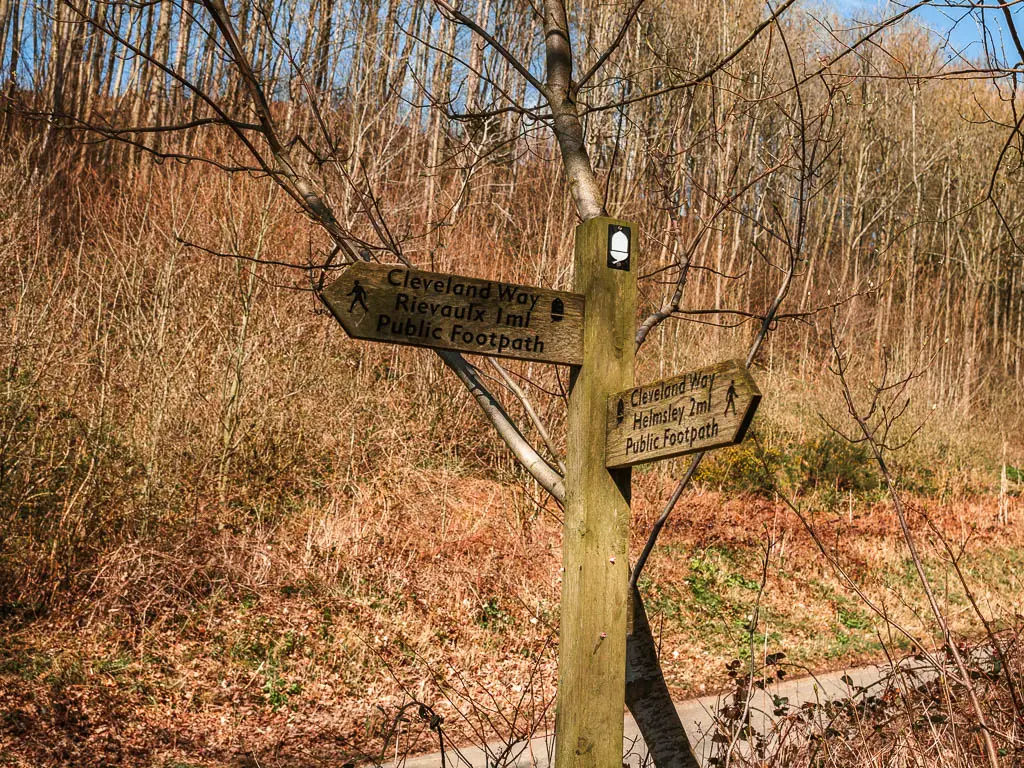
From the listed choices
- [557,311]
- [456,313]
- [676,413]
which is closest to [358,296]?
[456,313]

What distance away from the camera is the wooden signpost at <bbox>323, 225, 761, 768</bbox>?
2404 millimetres

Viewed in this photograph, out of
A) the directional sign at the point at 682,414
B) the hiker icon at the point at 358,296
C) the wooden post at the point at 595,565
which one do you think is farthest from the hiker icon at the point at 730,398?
the hiker icon at the point at 358,296

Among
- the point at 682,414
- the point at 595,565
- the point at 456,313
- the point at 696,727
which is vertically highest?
the point at 456,313

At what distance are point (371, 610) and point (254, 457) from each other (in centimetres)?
251

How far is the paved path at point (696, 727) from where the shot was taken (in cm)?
502

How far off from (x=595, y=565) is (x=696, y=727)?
4.46m

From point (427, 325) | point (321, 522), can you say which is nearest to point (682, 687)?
point (321, 522)

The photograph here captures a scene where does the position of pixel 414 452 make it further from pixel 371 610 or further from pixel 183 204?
pixel 183 204

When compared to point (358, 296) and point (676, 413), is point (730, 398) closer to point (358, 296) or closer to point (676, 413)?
point (676, 413)

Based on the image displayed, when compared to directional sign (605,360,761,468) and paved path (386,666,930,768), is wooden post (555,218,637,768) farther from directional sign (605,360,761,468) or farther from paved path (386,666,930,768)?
paved path (386,666,930,768)

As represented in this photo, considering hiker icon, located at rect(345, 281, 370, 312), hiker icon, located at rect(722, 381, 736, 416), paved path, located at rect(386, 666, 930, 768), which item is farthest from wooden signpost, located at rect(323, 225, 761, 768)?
paved path, located at rect(386, 666, 930, 768)

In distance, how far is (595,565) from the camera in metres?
2.47

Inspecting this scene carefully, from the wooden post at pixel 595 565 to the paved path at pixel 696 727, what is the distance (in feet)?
5.74

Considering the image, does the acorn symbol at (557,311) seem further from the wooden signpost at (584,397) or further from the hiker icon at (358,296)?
the hiker icon at (358,296)
